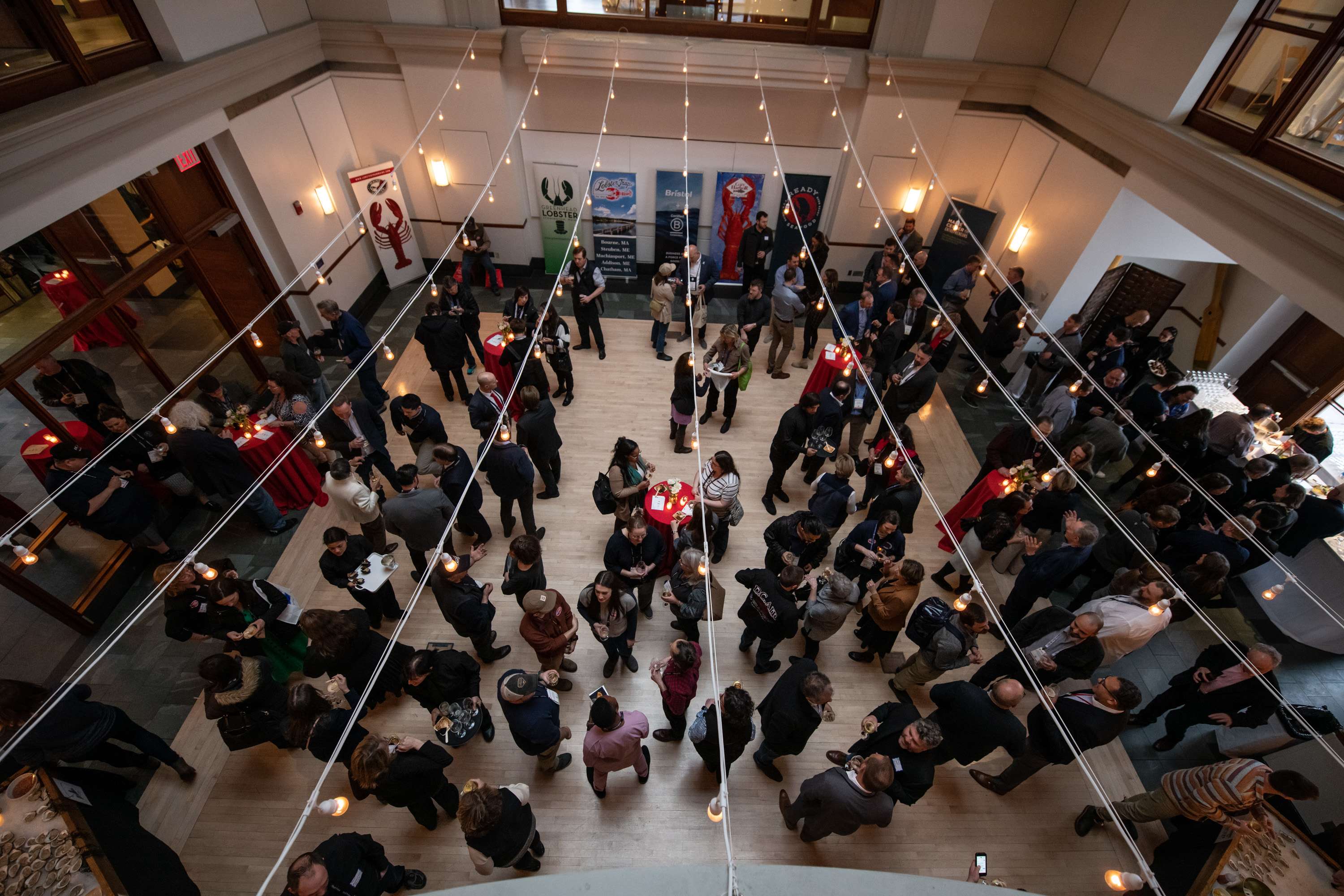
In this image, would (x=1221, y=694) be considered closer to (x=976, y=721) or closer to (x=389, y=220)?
(x=976, y=721)

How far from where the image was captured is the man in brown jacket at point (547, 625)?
352 cm

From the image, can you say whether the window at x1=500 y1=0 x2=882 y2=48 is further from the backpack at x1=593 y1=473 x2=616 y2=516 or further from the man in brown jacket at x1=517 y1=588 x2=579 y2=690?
the man in brown jacket at x1=517 y1=588 x2=579 y2=690

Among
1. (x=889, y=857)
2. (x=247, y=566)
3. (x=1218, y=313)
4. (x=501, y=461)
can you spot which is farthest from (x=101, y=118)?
(x=1218, y=313)

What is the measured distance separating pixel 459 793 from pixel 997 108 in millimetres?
9836

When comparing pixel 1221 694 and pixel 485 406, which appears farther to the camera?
pixel 485 406

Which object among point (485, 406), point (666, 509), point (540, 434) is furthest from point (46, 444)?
point (666, 509)

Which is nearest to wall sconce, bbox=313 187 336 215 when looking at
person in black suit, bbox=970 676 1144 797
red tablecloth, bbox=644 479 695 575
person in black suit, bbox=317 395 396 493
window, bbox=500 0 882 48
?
window, bbox=500 0 882 48

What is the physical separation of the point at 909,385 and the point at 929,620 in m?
2.58

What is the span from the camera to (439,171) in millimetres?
8102

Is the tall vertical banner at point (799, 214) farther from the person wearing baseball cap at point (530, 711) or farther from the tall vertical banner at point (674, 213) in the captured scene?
the person wearing baseball cap at point (530, 711)

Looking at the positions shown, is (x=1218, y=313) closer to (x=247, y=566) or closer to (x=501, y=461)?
(x=501, y=461)

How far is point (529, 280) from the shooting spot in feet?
29.0

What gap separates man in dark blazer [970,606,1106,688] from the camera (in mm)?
3609

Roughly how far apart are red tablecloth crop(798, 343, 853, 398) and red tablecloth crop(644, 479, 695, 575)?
224cm
